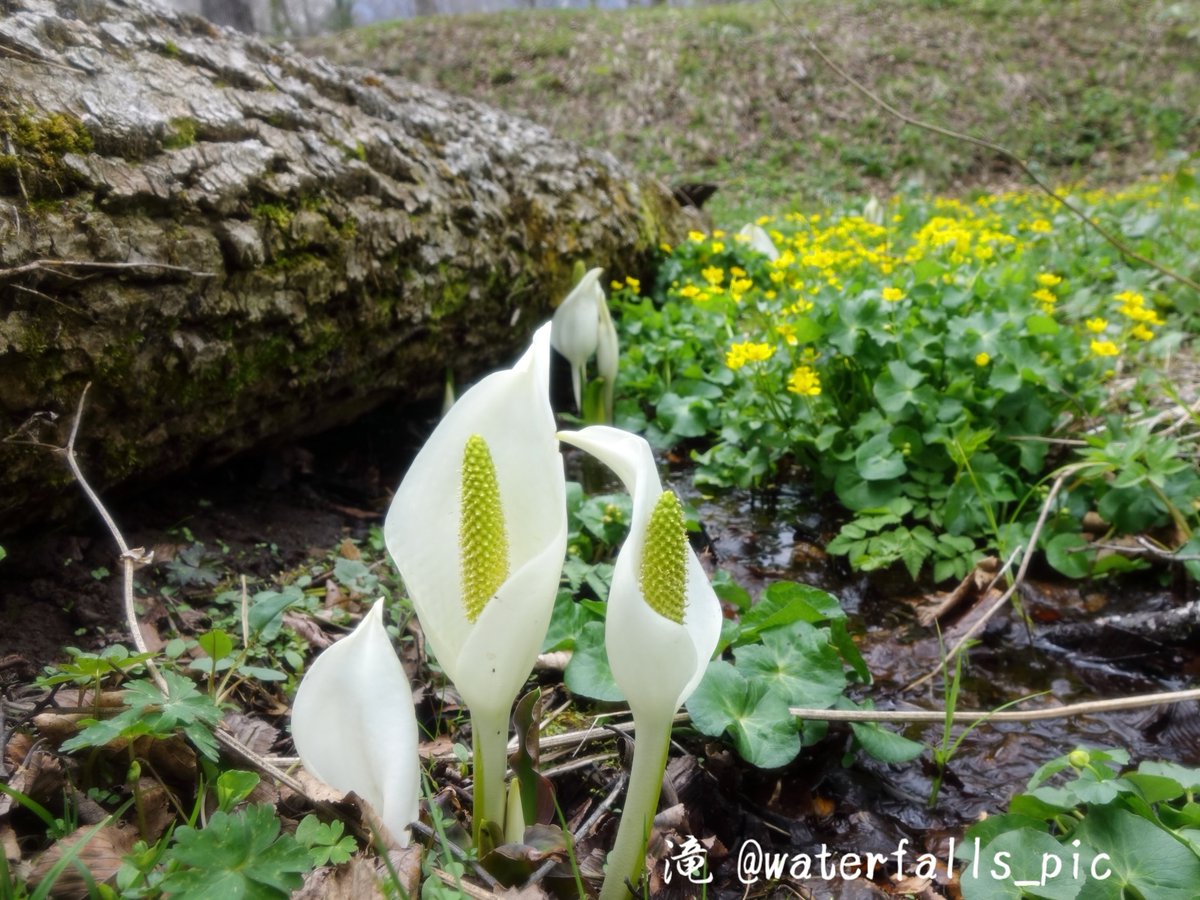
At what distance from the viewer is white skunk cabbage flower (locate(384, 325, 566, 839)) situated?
2.72ft

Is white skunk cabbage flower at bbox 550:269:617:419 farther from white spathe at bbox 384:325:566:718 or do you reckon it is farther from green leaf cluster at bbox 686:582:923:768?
white spathe at bbox 384:325:566:718

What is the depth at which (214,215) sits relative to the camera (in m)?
1.72

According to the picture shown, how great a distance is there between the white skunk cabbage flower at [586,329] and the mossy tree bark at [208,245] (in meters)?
0.23

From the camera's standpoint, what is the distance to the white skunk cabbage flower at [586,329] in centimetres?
285

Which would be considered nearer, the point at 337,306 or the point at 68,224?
the point at 68,224

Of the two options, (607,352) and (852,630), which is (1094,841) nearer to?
(852,630)

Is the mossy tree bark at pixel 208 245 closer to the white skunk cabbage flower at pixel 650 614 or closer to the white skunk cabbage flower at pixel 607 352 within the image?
the white skunk cabbage flower at pixel 607 352

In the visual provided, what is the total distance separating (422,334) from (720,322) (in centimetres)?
140

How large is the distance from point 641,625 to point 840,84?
44.9 feet

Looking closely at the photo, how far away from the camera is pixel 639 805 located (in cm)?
90

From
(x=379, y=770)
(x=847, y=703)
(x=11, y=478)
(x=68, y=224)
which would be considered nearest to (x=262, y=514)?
(x=11, y=478)

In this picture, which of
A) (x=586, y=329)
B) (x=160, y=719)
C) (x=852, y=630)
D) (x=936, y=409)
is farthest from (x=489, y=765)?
(x=586, y=329)

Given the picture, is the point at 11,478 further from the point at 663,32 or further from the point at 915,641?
the point at 663,32

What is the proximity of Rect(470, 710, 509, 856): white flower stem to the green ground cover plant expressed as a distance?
4.41 feet
